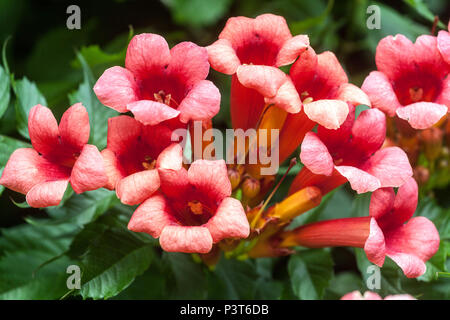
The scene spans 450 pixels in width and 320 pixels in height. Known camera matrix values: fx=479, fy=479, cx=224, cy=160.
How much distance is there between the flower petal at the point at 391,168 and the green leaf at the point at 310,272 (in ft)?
1.88

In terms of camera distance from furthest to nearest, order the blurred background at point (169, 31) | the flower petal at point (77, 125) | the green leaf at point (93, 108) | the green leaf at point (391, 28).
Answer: the green leaf at point (391, 28), the blurred background at point (169, 31), the green leaf at point (93, 108), the flower petal at point (77, 125)

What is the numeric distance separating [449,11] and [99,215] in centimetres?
318

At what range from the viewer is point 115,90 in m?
1.74

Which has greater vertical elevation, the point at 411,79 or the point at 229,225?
the point at 411,79

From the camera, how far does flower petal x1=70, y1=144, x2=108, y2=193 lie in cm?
167

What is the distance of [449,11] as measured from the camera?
3.76 metres

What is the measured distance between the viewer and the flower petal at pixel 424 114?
1831 millimetres

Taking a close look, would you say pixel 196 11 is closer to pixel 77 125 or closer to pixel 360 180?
pixel 77 125

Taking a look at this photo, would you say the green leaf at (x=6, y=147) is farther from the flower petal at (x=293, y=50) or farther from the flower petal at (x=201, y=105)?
the flower petal at (x=293, y=50)

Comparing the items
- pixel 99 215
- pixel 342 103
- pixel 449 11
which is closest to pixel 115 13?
pixel 99 215

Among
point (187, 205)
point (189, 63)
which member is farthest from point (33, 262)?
point (189, 63)

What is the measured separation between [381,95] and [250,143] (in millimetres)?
570

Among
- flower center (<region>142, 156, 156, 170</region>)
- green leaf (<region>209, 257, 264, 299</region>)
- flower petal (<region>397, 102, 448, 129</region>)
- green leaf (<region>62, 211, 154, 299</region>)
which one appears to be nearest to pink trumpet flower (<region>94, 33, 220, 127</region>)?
flower center (<region>142, 156, 156, 170</region>)

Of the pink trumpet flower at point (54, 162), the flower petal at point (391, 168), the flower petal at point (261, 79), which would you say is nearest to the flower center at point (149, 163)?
the pink trumpet flower at point (54, 162)
